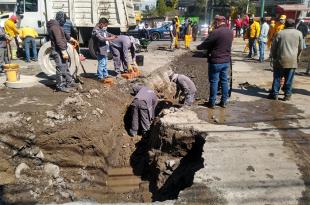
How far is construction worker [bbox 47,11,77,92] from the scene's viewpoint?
8078 mm

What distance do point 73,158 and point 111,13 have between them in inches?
310

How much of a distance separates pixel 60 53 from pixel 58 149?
2.61 m

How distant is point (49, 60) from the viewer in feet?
33.2

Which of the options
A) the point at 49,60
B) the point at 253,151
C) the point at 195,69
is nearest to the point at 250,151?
the point at 253,151

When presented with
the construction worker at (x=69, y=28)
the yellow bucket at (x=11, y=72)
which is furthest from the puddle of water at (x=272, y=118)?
the construction worker at (x=69, y=28)

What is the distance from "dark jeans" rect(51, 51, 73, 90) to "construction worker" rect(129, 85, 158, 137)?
1837mm

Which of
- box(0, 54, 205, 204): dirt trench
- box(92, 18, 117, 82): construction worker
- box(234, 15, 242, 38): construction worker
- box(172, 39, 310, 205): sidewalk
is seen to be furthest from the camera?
box(234, 15, 242, 38): construction worker

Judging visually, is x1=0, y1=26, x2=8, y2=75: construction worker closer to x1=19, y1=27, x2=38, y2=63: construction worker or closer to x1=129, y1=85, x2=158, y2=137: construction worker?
x1=19, y1=27, x2=38, y2=63: construction worker

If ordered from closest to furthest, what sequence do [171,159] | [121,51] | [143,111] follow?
[171,159] < [143,111] < [121,51]

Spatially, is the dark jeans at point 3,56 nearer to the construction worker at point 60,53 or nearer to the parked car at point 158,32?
the construction worker at point 60,53

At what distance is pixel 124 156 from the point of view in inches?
315

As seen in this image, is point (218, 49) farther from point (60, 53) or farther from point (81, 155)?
point (60, 53)

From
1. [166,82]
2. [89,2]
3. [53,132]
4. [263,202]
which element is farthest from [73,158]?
[89,2]

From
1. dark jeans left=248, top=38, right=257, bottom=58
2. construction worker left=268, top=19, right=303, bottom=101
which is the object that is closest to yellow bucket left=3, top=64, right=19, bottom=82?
construction worker left=268, top=19, right=303, bottom=101
